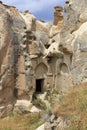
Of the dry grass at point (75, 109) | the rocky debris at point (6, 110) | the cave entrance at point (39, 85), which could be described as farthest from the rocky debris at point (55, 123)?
the cave entrance at point (39, 85)

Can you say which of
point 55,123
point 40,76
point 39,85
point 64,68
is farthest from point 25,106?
point 55,123

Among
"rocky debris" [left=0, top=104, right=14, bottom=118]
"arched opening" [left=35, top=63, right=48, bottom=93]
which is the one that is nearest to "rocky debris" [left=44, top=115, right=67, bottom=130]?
"rocky debris" [left=0, top=104, right=14, bottom=118]

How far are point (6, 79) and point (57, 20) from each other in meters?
8.97

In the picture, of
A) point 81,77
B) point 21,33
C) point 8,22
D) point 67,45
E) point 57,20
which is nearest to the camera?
point 81,77

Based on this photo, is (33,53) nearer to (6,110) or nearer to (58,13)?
(6,110)

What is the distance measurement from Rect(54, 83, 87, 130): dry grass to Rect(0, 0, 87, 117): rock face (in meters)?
7.98

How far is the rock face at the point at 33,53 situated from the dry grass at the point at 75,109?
798 centimetres

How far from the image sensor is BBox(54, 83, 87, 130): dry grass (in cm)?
964

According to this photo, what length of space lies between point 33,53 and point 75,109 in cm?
1550

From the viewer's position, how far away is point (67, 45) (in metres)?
21.8

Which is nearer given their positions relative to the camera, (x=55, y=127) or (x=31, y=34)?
(x=55, y=127)

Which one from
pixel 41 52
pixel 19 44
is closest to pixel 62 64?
A: pixel 41 52

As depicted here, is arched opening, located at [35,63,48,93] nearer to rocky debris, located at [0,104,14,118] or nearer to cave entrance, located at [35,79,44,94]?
cave entrance, located at [35,79,44,94]

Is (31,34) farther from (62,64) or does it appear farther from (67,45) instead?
(67,45)
